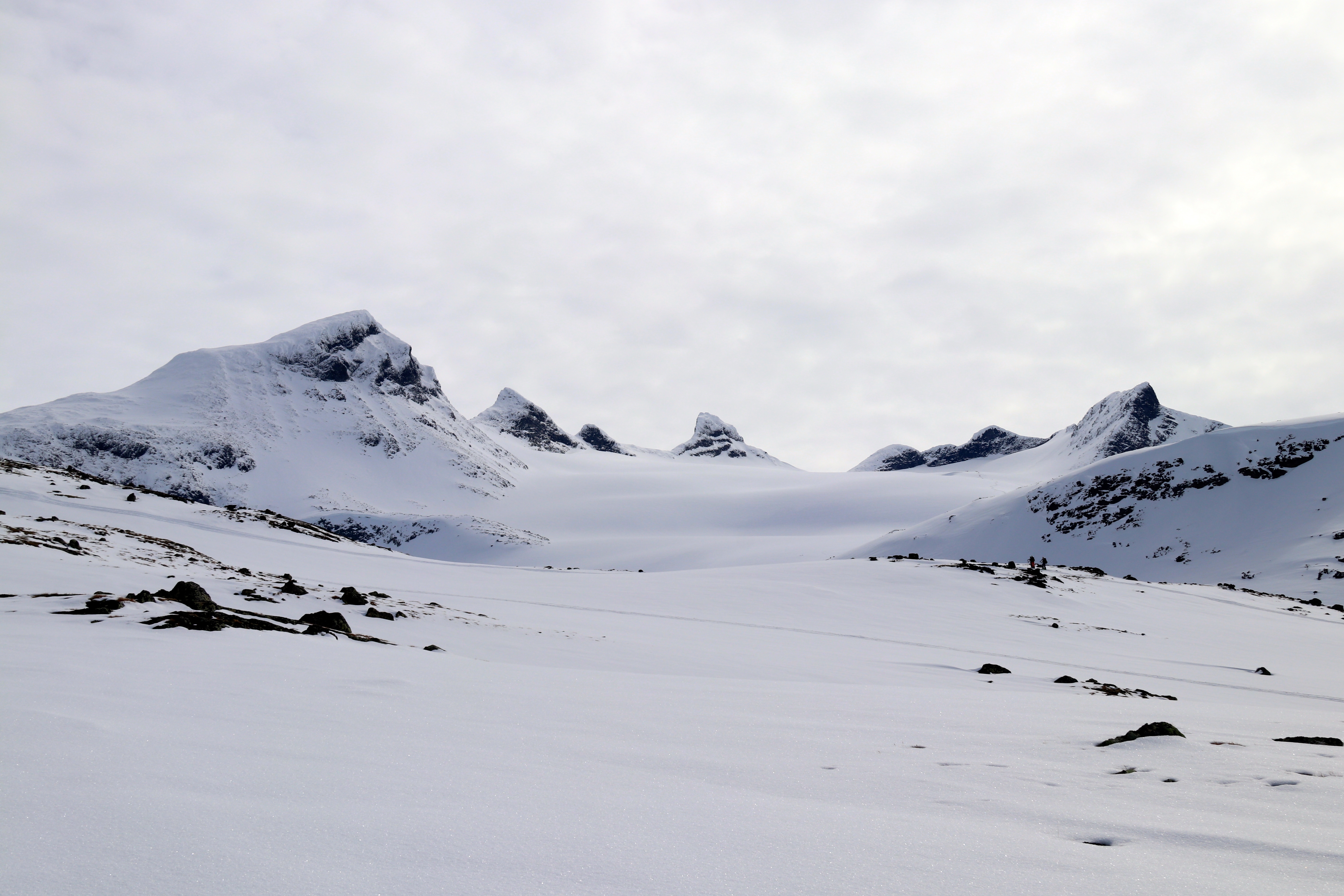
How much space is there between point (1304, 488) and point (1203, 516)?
561 centimetres

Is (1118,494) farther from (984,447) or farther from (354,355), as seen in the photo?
(984,447)

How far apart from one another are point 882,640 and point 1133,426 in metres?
121

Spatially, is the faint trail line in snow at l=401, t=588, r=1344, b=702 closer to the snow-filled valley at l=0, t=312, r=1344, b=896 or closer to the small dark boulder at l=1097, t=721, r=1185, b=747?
the snow-filled valley at l=0, t=312, r=1344, b=896

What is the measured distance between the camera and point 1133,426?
11350 cm

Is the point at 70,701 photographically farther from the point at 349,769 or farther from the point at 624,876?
the point at 624,876

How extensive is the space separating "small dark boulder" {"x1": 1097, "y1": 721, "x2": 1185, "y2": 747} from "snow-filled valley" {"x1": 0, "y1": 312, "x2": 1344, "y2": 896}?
44 millimetres

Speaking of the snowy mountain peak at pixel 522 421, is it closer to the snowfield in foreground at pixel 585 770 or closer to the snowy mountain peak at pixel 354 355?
the snowy mountain peak at pixel 354 355

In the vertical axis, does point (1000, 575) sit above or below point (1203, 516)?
below

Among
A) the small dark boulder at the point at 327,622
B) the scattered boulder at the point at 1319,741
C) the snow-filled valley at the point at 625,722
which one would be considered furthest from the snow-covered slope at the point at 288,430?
the scattered boulder at the point at 1319,741

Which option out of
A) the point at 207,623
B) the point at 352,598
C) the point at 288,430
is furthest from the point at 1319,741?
the point at 288,430

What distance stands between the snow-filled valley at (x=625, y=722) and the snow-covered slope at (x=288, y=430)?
50696 millimetres

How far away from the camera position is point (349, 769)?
297 centimetres

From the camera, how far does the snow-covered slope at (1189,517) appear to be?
3853 cm

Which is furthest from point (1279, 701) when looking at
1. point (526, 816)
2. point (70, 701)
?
point (70, 701)
